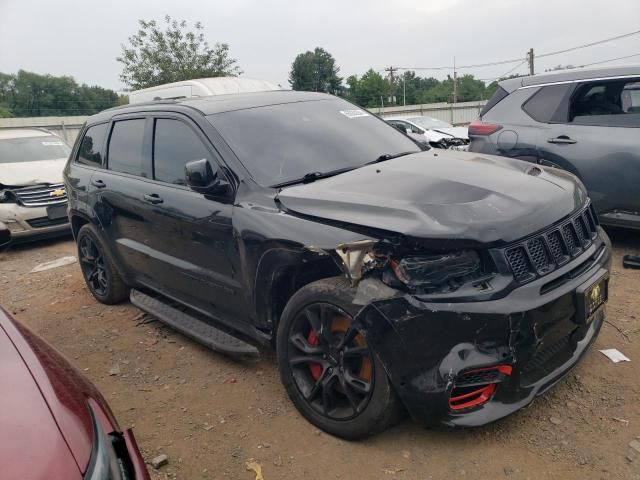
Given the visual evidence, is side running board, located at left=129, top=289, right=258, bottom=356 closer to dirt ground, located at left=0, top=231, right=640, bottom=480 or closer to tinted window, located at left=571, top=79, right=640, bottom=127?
dirt ground, located at left=0, top=231, right=640, bottom=480

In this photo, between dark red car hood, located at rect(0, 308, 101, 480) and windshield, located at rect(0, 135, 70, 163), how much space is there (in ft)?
25.3

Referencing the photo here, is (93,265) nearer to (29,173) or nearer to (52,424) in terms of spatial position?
(52,424)

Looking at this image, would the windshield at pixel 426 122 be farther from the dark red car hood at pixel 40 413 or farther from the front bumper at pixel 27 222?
the dark red car hood at pixel 40 413

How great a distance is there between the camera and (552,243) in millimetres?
2578

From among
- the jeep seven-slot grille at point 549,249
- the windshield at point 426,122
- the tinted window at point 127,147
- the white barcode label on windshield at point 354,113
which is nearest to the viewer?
the jeep seven-slot grille at point 549,249

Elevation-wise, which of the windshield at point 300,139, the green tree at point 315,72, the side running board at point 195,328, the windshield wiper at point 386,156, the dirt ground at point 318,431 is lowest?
the dirt ground at point 318,431

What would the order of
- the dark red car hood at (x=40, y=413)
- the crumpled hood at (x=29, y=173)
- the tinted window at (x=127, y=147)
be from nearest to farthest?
the dark red car hood at (x=40, y=413)
the tinted window at (x=127, y=147)
the crumpled hood at (x=29, y=173)

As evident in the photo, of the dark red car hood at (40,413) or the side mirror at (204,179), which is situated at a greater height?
the side mirror at (204,179)

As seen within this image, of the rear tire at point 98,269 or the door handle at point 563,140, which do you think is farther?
the door handle at point 563,140

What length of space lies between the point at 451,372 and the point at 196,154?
7.08ft

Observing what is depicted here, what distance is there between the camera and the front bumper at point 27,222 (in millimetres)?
7590

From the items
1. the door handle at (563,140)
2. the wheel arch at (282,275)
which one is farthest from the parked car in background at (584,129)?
the wheel arch at (282,275)

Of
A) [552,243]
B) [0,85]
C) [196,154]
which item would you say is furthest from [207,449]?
[0,85]

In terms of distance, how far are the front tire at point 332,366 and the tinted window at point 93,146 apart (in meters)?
2.84
